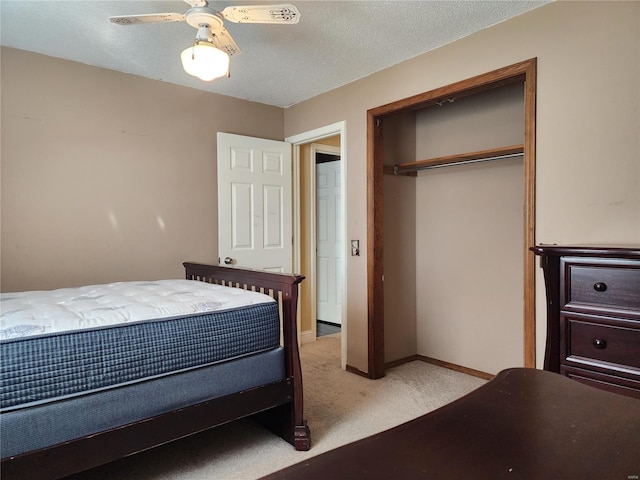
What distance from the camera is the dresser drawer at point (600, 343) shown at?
4.95 feet

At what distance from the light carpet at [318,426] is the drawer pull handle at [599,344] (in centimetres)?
120

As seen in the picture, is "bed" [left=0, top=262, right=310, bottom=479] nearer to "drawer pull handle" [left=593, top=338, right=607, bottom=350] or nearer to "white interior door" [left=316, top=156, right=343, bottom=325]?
"drawer pull handle" [left=593, top=338, right=607, bottom=350]

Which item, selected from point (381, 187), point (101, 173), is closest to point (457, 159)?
point (381, 187)

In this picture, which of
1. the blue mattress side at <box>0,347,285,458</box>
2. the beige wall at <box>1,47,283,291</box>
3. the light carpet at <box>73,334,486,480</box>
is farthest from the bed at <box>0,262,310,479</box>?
the beige wall at <box>1,47,283,291</box>

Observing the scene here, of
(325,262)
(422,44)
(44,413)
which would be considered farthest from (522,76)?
(325,262)

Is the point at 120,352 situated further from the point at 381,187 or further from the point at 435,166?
the point at 435,166

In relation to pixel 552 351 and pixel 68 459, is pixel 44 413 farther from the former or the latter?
pixel 552 351

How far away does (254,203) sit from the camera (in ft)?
12.2

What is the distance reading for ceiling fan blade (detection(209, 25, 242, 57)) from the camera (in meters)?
2.02

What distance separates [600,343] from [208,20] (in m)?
2.30

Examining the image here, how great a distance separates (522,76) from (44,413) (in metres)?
2.85

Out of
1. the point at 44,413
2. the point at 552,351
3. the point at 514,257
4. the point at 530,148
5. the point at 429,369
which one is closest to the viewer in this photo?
the point at 44,413

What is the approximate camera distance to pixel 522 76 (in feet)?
7.57

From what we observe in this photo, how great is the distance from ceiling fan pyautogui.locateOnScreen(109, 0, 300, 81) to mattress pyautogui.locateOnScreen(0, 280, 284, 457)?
46.4 inches
